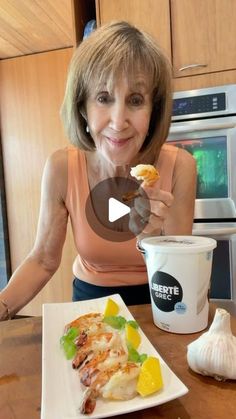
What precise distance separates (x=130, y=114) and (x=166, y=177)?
0.66 ft

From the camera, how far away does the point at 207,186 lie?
1555 millimetres

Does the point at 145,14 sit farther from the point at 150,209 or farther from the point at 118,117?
the point at 150,209

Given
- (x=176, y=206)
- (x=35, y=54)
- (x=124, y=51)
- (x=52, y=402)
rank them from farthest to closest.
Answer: (x=35, y=54)
(x=176, y=206)
(x=124, y=51)
(x=52, y=402)

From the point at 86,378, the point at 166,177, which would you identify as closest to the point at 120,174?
the point at 166,177

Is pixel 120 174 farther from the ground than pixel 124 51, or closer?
closer

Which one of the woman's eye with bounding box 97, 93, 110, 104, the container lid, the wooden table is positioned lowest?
the wooden table

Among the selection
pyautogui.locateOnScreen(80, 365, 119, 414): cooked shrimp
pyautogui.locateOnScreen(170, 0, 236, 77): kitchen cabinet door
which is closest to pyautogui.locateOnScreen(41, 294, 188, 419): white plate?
pyautogui.locateOnScreen(80, 365, 119, 414): cooked shrimp

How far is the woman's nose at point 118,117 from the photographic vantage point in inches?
29.4

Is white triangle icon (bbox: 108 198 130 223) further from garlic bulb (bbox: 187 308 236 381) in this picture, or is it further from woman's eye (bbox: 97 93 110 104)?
garlic bulb (bbox: 187 308 236 381)

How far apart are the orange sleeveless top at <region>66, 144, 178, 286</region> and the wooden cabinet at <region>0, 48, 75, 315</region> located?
1.49 meters

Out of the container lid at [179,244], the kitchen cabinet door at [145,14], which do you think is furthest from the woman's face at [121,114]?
the kitchen cabinet door at [145,14]

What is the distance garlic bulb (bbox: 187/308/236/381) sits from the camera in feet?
1.46

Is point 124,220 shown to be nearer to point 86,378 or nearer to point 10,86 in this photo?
point 86,378
